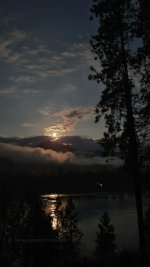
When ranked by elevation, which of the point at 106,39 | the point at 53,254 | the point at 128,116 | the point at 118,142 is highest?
the point at 106,39

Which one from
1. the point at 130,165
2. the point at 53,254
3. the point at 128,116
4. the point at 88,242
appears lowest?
the point at 88,242

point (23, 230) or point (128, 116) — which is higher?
point (128, 116)

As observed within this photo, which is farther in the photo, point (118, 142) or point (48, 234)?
point (48, 234)

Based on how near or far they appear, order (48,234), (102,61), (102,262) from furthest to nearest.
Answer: (48,234)
(102,61)
(102,262)

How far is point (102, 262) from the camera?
34.8 ft

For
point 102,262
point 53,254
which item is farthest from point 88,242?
point 102,262

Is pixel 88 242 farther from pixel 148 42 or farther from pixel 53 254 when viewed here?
pixel 148 42

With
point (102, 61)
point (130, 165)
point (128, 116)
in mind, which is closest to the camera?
point (130, 165)

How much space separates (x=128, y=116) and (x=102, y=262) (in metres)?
7.04

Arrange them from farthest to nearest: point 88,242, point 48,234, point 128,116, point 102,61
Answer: point 88,242 < point 48,234 < point 102,61 < point 128,116

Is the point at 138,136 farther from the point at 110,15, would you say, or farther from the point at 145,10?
the point at 110,15

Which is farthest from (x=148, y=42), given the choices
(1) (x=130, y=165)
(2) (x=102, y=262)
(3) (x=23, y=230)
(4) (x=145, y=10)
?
(3) (x=23, y=230)

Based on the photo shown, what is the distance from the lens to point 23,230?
1432 inches

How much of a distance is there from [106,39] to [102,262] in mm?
11195
